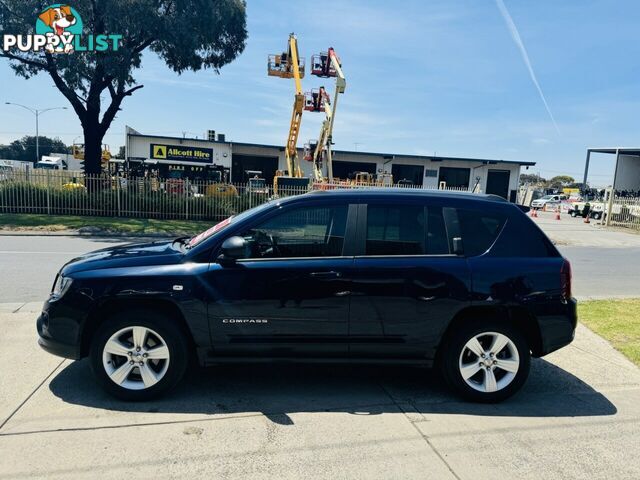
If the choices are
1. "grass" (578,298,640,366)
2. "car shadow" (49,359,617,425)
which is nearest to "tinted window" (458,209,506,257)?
"car shadow" (49,359,617,425)

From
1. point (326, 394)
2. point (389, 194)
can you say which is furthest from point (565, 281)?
point (326, 394)

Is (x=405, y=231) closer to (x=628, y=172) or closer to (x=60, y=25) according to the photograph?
(x=60, y=25)

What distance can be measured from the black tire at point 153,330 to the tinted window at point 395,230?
1.70 m

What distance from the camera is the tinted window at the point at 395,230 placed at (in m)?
3.82

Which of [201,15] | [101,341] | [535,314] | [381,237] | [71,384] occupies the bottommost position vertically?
[71,384]

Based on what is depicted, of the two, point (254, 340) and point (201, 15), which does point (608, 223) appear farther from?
point (254, 340)

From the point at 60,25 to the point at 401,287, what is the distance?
20.1 metres

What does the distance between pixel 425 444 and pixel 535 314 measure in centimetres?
150

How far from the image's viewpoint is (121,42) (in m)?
18.6

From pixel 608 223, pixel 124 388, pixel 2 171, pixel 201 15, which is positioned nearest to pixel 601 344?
pixel 124 388

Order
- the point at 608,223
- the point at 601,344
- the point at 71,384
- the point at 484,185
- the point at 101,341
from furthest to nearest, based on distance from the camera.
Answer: the point at 484,185
the point at 608,223
the point at 601,344
the point at 71,384
the point at 101,341

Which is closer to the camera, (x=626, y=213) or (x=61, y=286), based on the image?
(x=61, y=286)

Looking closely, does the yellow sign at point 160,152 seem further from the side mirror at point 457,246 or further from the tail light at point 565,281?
the tail light at point 565,281

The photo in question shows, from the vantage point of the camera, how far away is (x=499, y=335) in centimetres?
385
